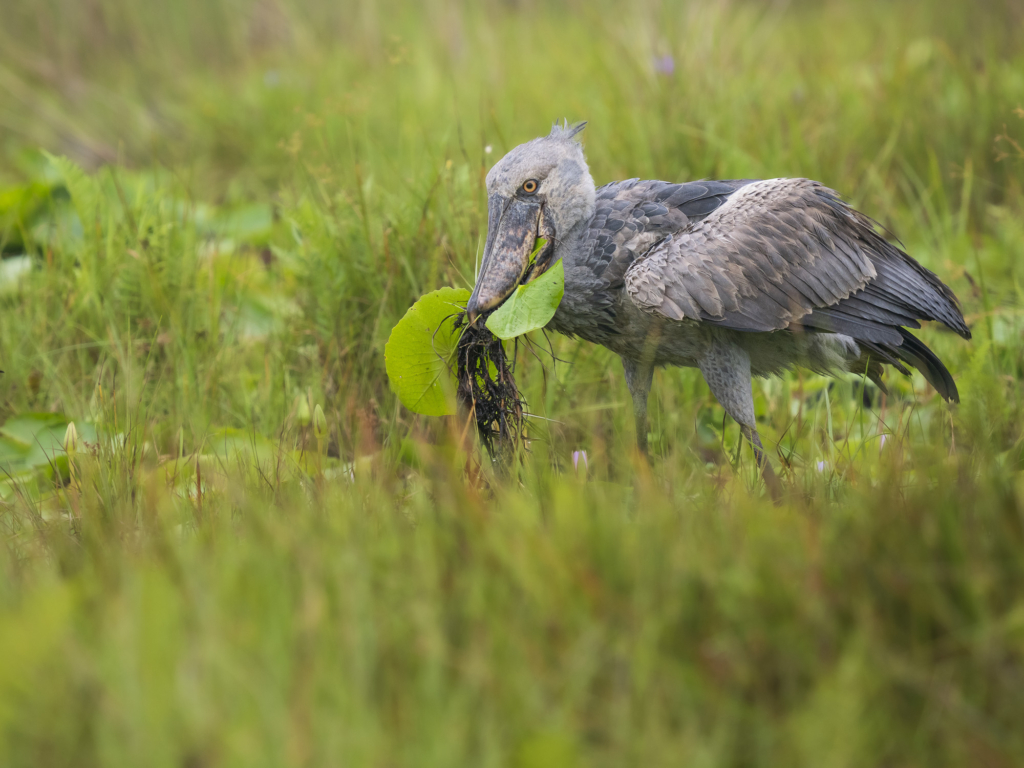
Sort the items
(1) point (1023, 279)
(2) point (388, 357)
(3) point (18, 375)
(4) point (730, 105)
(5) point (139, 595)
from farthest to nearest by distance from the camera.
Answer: (4) point (730, 105)
(1) point (1023, 279)
(3) point (18, 375)
(2) point (388, 357)
(5) point (139, 595)

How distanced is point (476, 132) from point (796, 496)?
3438 millimetres

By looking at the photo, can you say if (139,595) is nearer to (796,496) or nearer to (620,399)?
(796,496)

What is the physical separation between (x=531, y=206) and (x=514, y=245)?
0.44 feet

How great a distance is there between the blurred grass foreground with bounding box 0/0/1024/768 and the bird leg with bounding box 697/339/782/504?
15 centimetres

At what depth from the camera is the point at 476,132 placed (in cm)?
490

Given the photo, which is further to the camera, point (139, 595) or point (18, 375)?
point (18, 375)

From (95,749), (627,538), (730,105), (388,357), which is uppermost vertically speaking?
(730,105)

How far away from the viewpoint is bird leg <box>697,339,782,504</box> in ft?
8.48

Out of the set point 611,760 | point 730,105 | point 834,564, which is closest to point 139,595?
point 611,760

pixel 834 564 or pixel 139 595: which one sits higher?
pixel 139 595

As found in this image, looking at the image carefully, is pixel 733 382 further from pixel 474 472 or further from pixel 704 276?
pixel 474 472

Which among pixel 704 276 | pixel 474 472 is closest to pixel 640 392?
pixel 704 276

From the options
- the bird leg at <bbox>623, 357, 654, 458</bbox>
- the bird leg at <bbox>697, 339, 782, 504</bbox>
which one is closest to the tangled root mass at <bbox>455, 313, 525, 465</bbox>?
the bird leg at <bbox>623, 357, 654, 458</bbox>

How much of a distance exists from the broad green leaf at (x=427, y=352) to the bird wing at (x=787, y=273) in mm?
502
